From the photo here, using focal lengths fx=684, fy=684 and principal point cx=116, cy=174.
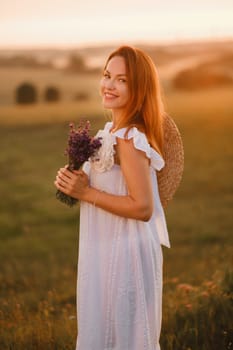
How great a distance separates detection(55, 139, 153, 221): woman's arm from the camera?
8.66 ft

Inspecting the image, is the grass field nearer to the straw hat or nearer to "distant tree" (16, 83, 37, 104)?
"distant tree" (16, 83, 37, 104)

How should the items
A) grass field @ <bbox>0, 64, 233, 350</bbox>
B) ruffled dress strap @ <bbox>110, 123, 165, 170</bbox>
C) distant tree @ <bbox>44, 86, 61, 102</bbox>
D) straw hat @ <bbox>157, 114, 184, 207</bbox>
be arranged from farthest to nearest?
1. distant tree @ <bbox>44, 86, 61, 102</bbox>
2. grass field @ <bbox>0, 64, 233, 350</bbox>
3. straw hat @ <bbox>157, 114, 184, 207</bbox>
4. ruffled dress strap @ <bbox>110, 123, 165, 170</bbox>

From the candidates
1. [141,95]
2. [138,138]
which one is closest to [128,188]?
[138,138]

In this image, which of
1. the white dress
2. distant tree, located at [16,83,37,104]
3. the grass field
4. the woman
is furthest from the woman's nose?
distant tree, located at [16,83,37,104]

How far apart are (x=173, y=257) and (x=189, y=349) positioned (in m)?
5.88

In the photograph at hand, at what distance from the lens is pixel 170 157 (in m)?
2.99

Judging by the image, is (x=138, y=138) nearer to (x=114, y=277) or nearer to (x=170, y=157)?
(x=170, y=157)

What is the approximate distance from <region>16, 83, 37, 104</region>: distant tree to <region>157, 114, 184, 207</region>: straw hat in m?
15.4

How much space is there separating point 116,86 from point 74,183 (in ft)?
1.41

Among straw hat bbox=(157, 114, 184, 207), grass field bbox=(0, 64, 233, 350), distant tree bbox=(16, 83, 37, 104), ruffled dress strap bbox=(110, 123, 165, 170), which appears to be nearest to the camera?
ruffled dress strap bbox=(110, 123, 165, 170)

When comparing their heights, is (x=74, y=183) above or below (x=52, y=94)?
below

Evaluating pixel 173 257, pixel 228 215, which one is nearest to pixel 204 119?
pixel 228 215

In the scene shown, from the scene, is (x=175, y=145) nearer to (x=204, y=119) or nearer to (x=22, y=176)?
(x=22, y=176)

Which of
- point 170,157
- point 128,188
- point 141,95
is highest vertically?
point 141,95
